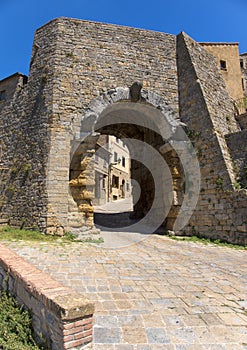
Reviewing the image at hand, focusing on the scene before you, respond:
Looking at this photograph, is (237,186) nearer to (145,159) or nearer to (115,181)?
(145,159)

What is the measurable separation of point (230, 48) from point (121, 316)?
47.6 ft

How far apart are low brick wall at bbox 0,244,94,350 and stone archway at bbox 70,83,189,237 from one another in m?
5.13

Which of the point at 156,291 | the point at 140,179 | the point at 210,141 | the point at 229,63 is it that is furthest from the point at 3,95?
the point at 229,63

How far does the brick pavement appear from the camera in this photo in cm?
246

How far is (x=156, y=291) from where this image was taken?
367 centimetres

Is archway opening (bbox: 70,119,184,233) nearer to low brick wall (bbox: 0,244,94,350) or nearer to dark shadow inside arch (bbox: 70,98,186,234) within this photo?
dark shadow inside arch (bbox: 70,98,186,234)

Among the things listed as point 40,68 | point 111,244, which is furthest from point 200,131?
point 40,68

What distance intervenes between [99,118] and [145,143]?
4011 millimetres

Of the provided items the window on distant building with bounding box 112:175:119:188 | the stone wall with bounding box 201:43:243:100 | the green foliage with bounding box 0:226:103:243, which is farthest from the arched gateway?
the window on distant building with bounding box 112:175:119:188

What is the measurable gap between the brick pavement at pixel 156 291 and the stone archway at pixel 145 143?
6.94ft

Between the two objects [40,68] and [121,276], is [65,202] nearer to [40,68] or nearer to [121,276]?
[121,276]

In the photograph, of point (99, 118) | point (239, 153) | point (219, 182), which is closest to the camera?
point (219, 182)

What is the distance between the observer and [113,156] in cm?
3123

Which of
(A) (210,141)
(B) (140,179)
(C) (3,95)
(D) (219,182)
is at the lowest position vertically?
(D) (219,182)
